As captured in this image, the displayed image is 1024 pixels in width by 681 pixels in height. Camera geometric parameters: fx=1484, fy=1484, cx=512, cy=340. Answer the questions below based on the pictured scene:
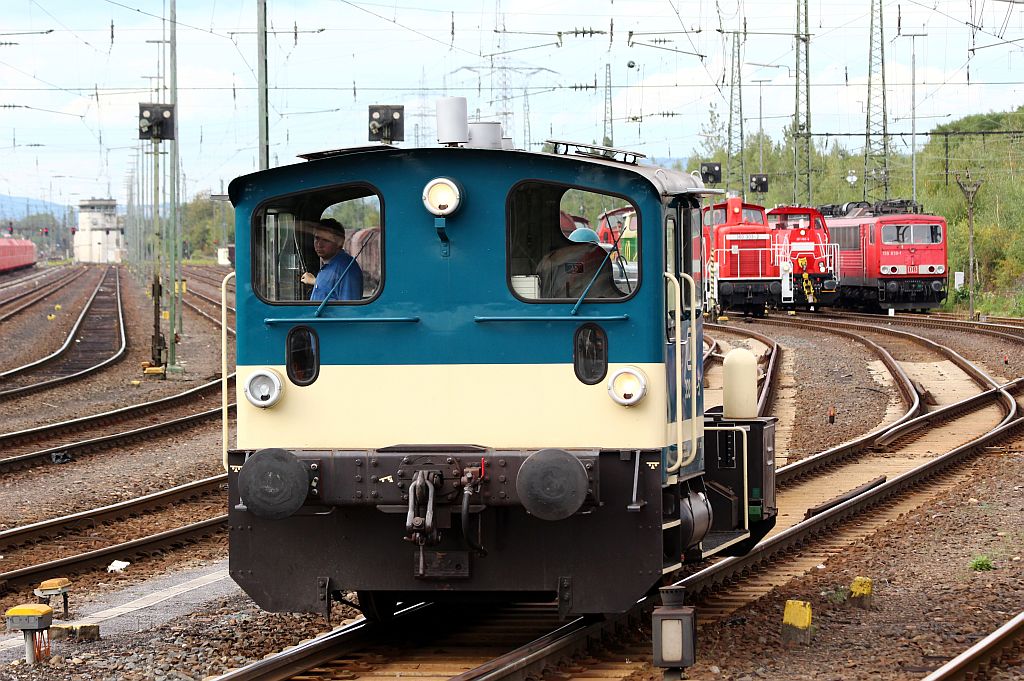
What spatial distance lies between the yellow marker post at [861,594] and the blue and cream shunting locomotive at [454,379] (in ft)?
6.54

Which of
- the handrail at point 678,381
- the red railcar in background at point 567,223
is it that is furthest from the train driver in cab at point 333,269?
the handrail at point 678,381

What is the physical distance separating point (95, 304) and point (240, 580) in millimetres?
53021

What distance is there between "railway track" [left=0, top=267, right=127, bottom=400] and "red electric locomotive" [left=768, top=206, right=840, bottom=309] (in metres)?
20.6

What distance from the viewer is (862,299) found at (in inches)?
1989

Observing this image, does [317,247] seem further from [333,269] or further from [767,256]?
[767,256]

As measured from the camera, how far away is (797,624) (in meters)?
8.51

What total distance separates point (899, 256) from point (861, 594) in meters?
37.9

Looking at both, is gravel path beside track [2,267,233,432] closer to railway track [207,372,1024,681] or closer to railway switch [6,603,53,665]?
railway switch [6,603,53,665]

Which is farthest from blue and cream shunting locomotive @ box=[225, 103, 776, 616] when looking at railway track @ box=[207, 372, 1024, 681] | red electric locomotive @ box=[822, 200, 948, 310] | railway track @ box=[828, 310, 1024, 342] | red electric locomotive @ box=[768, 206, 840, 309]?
red electric locomotive @ box=[822, 200, 948, 310]

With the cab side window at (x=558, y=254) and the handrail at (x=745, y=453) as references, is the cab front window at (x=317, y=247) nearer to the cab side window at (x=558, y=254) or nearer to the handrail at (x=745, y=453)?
the cab side window at (x=558, y=254)

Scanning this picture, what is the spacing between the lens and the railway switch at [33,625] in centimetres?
814

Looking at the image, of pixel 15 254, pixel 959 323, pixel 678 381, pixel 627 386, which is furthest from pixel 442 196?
pixel 15 254

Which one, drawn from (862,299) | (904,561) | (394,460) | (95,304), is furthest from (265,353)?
(95,304)

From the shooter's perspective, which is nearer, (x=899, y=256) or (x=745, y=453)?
(x=745, y=453)
